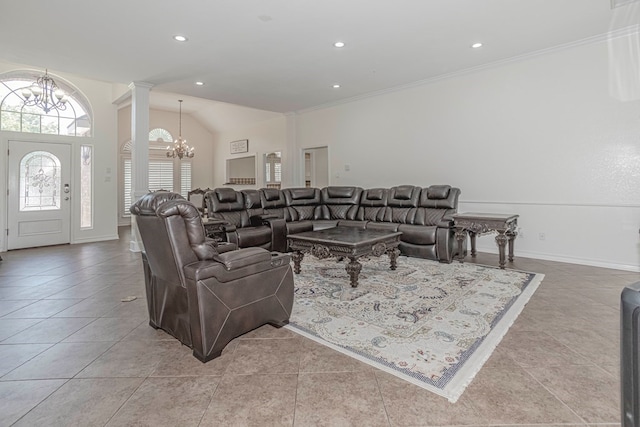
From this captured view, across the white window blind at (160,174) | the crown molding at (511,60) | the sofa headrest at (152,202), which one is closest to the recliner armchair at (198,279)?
the sofa headrest at (152,202)

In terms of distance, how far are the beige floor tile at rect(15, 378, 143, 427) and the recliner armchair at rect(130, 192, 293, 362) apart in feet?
1.48

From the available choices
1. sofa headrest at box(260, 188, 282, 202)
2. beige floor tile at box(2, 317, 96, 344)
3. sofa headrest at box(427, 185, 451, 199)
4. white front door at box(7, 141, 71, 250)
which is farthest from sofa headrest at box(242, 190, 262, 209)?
white front door at box(7, 141, 71, 250)

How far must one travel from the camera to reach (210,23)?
3666 millimetres

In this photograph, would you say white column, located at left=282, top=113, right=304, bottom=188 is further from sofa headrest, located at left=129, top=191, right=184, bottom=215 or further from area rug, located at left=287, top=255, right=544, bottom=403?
sofa headrest, located at left=129, top=191, right=184, bottom=215

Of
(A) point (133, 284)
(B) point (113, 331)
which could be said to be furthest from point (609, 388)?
(A) point (133, 284)

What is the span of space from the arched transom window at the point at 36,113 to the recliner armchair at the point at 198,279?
18.2 ft

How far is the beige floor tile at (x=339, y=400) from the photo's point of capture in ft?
5.10

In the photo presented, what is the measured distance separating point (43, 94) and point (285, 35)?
4.60m

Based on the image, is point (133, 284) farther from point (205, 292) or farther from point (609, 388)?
point (609, 388)

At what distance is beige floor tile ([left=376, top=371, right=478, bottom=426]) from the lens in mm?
1536

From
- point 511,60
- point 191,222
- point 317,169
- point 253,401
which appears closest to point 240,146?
point 317,169

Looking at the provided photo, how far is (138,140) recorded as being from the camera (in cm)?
566

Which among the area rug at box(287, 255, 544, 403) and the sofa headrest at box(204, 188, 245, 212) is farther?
the sofa headrest at box(204, 188, 245, 212)

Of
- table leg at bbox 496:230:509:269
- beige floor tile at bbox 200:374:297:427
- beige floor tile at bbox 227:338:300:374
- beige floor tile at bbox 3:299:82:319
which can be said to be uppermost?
table leg at bbox 496:230:509:269
